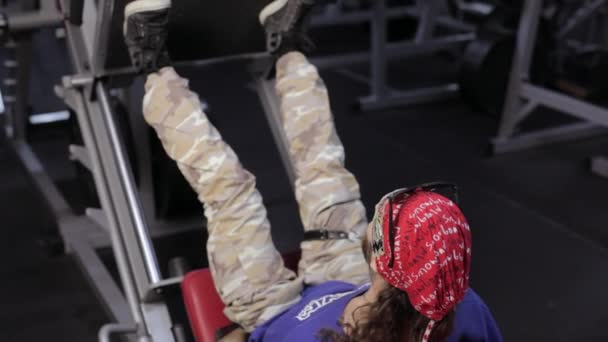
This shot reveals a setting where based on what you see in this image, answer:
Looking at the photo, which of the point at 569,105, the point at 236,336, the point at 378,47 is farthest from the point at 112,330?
the point at 378,47

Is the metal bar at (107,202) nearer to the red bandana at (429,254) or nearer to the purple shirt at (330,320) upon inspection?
the purple shirt at (330,320)

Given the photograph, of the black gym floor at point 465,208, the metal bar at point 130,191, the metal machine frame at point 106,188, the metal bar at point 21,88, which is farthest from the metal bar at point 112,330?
the metal bar at point 21,88

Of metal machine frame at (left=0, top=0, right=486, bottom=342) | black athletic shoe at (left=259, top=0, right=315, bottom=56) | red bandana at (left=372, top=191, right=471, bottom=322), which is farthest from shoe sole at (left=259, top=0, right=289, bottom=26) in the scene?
red bandana at (left=372, top=191, right=471, bottom=322)

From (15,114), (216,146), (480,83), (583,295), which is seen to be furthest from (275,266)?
(480,83)

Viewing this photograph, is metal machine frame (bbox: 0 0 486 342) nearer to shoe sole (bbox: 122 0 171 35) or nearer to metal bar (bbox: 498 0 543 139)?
shoe sole (bbox: 122 0 171 35)

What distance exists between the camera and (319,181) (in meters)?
1.64

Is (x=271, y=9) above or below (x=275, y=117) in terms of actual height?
above

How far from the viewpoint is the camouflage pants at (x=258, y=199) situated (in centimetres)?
146

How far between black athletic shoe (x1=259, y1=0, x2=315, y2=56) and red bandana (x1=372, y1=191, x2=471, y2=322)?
865mm

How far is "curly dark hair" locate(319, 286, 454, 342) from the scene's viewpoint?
1.01m

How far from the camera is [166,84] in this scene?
1.64 meters

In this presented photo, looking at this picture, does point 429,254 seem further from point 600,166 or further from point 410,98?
point 410,98

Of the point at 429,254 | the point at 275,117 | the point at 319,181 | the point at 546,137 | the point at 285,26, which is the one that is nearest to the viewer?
the point at 429,254

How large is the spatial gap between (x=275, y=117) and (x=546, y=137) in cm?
190
